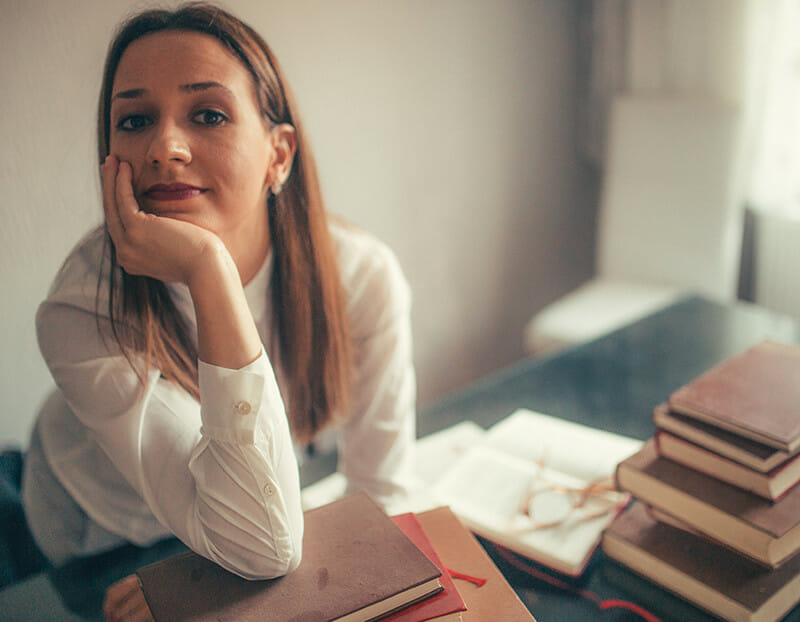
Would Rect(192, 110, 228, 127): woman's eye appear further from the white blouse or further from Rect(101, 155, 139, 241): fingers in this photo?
the white blouse

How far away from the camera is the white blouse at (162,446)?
68 centimetres

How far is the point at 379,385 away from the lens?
106cm

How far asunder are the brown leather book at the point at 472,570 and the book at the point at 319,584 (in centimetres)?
7

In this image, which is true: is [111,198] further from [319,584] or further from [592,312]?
[592,312]

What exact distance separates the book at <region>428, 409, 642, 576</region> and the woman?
0.92 ft

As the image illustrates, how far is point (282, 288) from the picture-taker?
3.02ft

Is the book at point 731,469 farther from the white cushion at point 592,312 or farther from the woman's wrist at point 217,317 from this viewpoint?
the white cushion at point 592,312

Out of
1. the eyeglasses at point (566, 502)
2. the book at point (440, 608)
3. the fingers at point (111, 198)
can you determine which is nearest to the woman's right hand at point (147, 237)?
the fingers at point (111, 198)

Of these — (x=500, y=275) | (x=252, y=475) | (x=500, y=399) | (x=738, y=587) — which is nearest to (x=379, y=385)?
(x=500, y=399)

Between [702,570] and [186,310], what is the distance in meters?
0.66

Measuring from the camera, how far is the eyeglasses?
870mm

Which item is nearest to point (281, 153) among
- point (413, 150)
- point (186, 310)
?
point (186, 310)

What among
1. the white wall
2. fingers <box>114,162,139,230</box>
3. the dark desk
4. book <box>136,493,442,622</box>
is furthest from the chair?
fingers <box>114,162,139,230</box>

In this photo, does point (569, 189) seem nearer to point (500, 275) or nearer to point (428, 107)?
point (500, 275)
